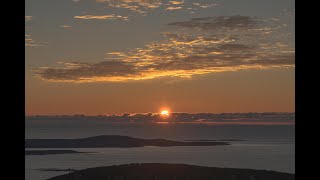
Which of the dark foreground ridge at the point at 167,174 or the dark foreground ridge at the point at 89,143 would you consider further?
the dark foreground ridge at the point at 89,143

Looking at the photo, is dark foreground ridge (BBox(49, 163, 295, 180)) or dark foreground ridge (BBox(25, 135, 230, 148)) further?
dark foreground ridge (BBox(25, 135, 230, 148))

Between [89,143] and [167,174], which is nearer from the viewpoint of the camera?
[167,174]
